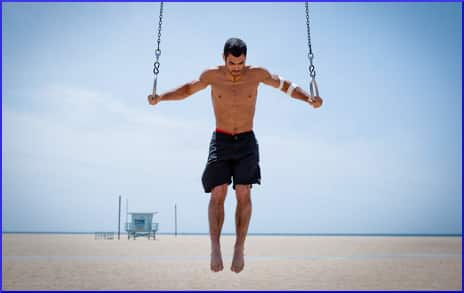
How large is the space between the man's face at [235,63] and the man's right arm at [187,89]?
395mm

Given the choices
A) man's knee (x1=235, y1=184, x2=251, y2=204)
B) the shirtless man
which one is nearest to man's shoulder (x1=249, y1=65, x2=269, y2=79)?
the shirtless man

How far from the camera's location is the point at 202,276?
1861 centimetres

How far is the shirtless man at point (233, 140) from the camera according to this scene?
6.45 meters

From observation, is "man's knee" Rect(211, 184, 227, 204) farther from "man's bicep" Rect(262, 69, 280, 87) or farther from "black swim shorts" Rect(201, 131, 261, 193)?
"man's bicep" Rect(262, 69, 280, 87)

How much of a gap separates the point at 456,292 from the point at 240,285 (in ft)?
20.8

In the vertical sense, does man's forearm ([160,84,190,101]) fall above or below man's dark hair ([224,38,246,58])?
below

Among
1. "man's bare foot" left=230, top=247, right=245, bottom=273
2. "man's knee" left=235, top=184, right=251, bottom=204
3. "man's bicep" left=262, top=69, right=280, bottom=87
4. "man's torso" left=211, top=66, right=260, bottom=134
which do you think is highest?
"man's bicep" left=262, top=69, right=280, bottom=87

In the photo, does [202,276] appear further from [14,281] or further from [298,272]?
[14,281]

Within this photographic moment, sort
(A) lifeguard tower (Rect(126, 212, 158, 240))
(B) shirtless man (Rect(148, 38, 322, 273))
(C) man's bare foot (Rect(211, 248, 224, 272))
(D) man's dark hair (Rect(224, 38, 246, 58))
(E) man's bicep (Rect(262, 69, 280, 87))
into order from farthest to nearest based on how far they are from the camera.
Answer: (A) lifeguard tower (Rect(126, 212, 158, 240))
(E) man's bicep (Rect(262, 69, 280, 87))
(B) shirtless man (Rect(148, 38, 322, 273))
(C) man's bare foot (Rect(211, 248, 224, 272))
(D) man's dark hair (Rect(224, 38, 246, 58))

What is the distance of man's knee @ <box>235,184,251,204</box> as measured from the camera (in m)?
6.45

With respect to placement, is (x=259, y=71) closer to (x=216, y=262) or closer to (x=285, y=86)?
(x=285, y=86)

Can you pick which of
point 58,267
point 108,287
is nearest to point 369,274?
point 108,287

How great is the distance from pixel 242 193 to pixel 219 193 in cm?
29

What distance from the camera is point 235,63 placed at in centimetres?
620
